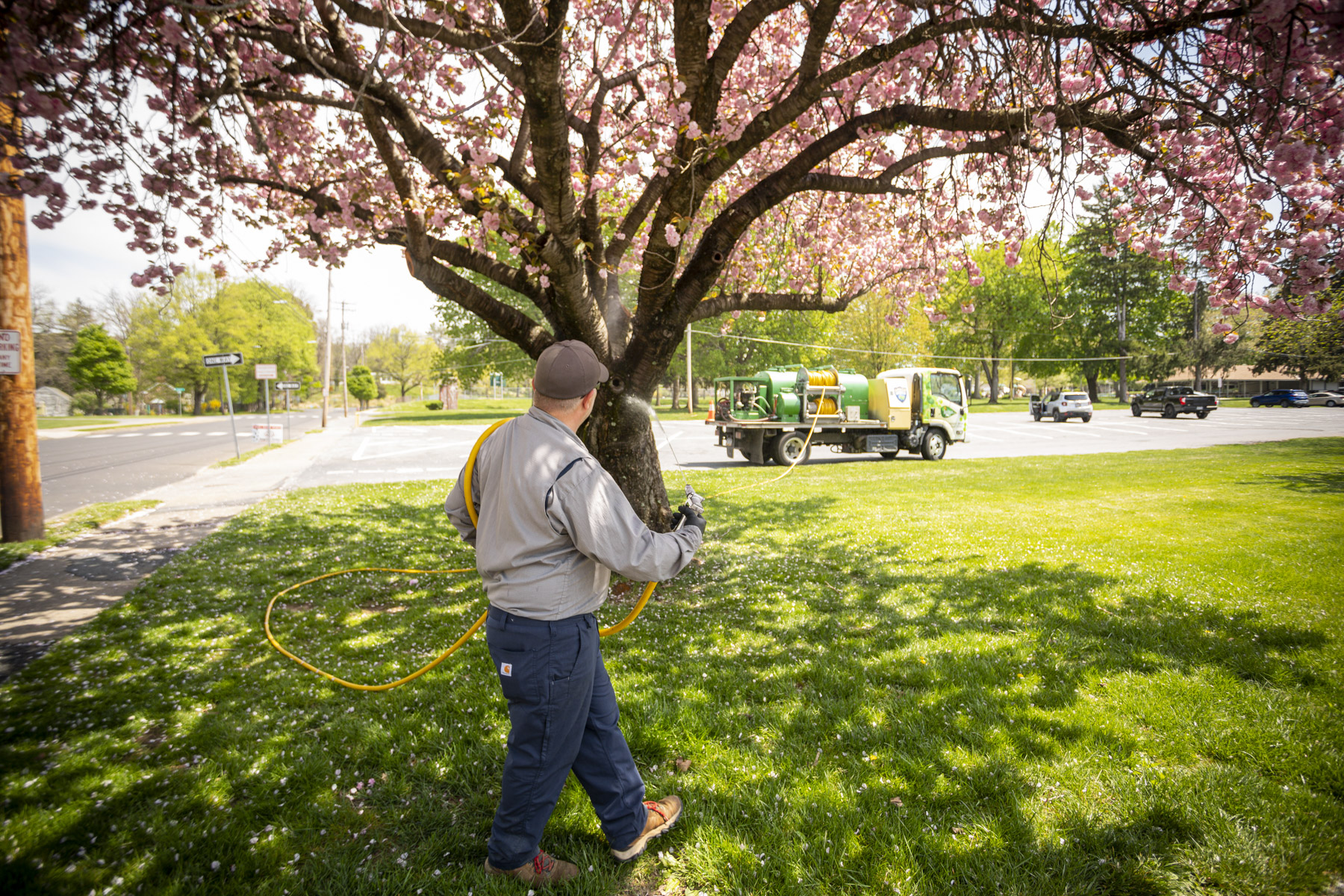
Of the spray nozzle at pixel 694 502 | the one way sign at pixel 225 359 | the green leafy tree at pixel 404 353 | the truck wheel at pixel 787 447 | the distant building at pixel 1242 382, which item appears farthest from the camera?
the green leafy tree at pixel 404 353

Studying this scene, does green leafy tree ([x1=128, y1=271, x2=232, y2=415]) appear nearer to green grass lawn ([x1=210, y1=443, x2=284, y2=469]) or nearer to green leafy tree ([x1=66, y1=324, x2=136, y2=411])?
green leafy tree ([x1=66, y1=324, x2=136, y2=411])

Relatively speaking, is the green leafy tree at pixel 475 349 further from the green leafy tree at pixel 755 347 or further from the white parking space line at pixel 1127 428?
the white parking space line at pixel 1127 428

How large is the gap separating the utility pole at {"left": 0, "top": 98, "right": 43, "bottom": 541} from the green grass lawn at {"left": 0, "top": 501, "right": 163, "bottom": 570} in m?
0.30

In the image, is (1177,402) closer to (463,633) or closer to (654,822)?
(463,633)

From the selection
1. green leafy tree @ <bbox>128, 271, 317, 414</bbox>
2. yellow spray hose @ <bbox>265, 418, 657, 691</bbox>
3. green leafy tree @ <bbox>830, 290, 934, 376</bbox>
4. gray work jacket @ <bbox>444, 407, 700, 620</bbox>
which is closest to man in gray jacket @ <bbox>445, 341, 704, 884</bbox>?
gray work jacket @ <bbox>444, 407, 700, 620</bbox>

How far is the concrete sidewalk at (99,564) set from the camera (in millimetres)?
4977

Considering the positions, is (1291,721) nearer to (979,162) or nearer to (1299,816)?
(1299,816)

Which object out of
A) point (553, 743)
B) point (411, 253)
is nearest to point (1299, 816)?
point (553, 743)

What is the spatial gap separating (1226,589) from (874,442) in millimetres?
12711

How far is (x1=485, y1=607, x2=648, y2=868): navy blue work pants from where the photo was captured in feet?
6.99

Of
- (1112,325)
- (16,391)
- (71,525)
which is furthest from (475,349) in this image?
(1112,325)

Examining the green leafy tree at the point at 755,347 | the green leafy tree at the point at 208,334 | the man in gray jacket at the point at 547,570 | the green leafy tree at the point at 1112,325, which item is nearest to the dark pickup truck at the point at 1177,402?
the green leafy tree at the point at 1112,325

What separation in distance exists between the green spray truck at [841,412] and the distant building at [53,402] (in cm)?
7050

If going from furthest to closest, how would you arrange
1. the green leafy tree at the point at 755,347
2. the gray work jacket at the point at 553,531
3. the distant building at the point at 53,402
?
the distant building at the point at 53,402
the green leafy tree at the point at 755,347
the gray work jacket at the point at 553,531
